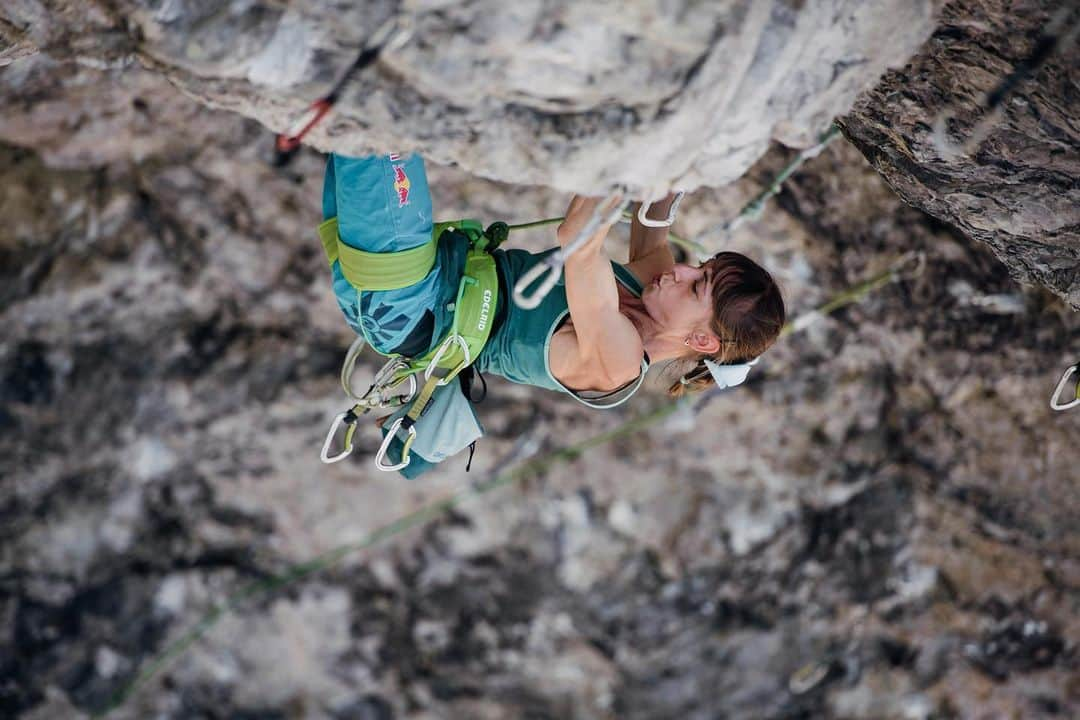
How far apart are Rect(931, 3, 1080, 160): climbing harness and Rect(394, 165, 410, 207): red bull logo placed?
1224mm

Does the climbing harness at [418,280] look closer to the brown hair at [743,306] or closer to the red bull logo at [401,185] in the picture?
the red bull logo at [401,185]

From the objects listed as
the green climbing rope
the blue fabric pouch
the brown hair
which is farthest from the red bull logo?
the green climbing rope

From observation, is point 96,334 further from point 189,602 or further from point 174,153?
point 189,602

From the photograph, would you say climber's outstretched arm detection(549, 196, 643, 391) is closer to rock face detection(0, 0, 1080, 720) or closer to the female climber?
the female climber

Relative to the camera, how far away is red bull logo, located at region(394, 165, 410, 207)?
2.10m

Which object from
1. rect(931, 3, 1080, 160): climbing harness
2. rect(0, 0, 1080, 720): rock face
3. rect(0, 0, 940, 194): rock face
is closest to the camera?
rect(0, 0, 940, 194): rock face

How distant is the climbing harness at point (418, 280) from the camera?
2205 mm

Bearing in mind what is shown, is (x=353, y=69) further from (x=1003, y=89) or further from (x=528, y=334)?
(x=1003, y=89)

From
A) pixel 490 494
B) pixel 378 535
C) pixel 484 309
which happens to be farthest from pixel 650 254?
pixel 378 535

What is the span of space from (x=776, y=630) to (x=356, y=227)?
3.11 m

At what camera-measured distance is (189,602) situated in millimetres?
4508

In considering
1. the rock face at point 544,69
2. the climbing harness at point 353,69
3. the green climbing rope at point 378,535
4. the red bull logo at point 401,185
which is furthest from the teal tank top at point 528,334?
the green climbing rope at point 378,535

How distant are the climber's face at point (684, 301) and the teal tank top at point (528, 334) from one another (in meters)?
0.09

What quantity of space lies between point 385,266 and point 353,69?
1.86 feet
